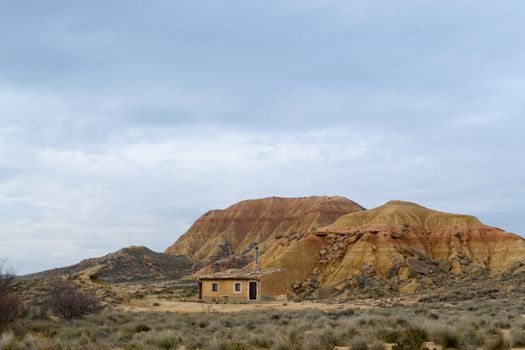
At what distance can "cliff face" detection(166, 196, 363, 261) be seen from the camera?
12425cm

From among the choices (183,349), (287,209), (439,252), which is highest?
(287,209)

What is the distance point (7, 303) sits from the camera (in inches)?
794

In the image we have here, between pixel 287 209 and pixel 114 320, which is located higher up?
pixel 287 209

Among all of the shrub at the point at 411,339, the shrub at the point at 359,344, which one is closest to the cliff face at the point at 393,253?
the shrub at the point at 411,339

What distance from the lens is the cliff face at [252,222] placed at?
408 ft

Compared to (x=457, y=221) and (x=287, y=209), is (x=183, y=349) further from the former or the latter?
(x=287, y=209)

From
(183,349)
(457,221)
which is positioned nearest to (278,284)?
(457,221)

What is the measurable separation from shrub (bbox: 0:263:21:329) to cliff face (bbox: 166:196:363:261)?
3773 inches

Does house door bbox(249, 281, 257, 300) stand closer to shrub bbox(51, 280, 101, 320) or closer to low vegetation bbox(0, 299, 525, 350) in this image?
shrub bbox(51, 280, 101, 320)

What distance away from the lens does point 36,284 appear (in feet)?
139

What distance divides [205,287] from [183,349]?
37104 millimetres

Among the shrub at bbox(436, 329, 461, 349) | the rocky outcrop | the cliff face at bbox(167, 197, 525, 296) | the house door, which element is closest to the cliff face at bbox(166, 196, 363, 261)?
the rocky outcrop

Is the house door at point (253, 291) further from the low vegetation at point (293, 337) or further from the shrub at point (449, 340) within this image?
the shrub at point (449, 340)

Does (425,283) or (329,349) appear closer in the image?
(329,349)
